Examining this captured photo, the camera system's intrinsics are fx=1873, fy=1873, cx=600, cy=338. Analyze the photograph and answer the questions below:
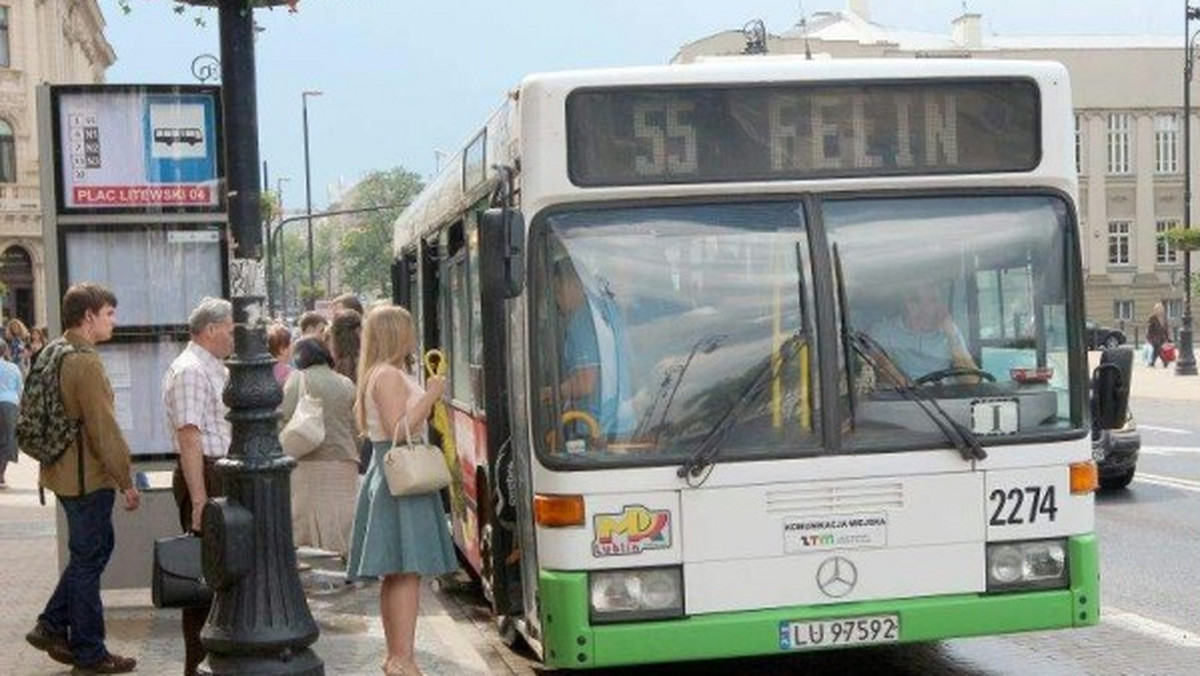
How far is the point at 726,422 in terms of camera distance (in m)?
7.33

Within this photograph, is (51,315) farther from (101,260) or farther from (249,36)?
(249,36)

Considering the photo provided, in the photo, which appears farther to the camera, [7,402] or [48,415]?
[7,402]

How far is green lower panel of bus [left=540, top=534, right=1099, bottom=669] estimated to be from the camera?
7336 mm

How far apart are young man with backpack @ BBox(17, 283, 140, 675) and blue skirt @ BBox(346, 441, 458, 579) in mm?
1113

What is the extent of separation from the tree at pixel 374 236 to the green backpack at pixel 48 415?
420 feet

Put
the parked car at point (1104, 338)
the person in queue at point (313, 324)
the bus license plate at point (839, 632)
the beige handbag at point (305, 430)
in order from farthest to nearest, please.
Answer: the person in queue at point (313, 324), the beige handbag at point (305, 430), the parked car at point (1104, 338), the bus license plate at point (839, 632)

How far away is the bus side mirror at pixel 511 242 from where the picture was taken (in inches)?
282

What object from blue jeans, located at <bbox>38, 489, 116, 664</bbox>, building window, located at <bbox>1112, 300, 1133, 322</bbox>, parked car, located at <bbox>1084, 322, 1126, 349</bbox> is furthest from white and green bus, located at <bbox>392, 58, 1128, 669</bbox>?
building window, located at <bbox>1112, 300, 1133, 322</bbox>

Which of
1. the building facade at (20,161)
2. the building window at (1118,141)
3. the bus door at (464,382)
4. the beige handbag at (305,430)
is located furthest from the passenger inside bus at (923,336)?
the building window at (1118,141)

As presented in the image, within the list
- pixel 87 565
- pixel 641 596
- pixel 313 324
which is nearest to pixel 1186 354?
pixel 313 324

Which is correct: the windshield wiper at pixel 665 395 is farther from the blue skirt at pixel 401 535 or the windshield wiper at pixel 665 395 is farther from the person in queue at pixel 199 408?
the person in queue at pixel 199 408

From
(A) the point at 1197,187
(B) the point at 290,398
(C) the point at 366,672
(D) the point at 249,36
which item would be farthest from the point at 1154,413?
(A) the point at 1197,187

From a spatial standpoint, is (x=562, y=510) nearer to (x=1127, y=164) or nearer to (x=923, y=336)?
(x=923, y=336)

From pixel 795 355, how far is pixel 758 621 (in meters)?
1.06
